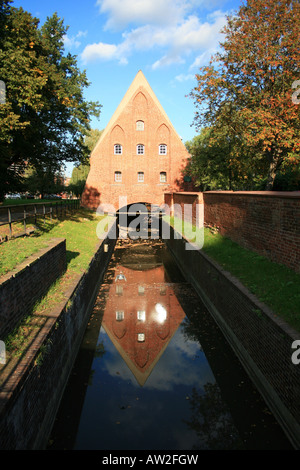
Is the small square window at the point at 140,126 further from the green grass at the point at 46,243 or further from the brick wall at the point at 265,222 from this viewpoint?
the brick wall at the point at 265,222

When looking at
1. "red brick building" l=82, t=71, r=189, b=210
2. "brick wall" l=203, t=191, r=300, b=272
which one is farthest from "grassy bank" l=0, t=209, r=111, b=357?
"red brick building" l=82, t=71, r=189, b=210

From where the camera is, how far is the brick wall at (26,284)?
18.3ft

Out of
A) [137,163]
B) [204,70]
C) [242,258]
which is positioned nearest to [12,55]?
[204,70]

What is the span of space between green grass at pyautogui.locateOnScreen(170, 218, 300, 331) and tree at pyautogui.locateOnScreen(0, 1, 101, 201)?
9164 millimetres

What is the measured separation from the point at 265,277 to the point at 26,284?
580 cm

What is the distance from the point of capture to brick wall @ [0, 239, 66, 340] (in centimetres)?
557

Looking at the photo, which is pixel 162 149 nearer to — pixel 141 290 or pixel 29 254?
pixel 141 290

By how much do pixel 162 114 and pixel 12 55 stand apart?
23813 millimetres

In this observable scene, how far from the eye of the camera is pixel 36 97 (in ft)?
42.1

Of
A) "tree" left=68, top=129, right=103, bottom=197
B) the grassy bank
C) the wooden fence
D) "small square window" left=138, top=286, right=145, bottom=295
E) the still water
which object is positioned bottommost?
the still water

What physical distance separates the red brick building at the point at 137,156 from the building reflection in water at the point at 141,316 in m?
18.9

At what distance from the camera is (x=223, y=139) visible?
63.7 ft

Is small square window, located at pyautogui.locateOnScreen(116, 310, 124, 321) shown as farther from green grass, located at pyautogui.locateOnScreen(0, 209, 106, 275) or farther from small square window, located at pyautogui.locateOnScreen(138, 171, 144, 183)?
small square window, located at pyautogui.locateOnScreen(138, 171, 144, 183)
